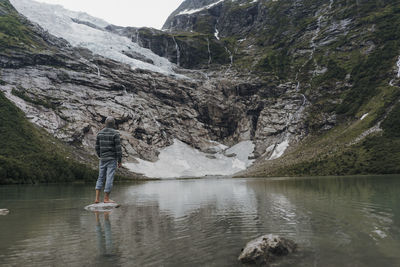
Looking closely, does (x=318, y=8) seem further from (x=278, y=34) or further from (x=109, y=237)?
(x=109, y=237)

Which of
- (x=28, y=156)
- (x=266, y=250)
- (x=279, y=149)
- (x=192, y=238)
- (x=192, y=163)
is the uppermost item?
(x=279, y=149)

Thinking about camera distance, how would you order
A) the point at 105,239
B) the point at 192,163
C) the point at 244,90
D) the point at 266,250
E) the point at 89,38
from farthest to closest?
1. the point at 89,38
2. the point at 244,90
3. the point at 192,163
4. the point at 105,239
5. the point at 266,250

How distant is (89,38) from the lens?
166 m

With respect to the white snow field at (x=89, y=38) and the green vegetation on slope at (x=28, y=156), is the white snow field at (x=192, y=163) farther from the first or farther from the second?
the white snow field at (x=89, y=38)

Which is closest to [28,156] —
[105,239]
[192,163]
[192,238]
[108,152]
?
[192,163]

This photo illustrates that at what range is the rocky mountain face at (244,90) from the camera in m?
103

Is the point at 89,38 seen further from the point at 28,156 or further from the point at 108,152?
the point at 108,152

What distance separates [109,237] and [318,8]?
671ft

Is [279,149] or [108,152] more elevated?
[279,149]

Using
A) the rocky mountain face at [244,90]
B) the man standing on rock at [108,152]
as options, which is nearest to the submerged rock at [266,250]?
the man standing on rock at [108,152]

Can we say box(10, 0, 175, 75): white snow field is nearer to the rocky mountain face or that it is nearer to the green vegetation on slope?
the rocky mountain face

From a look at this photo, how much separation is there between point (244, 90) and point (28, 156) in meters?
103

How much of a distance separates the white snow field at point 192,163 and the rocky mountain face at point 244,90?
173 inches

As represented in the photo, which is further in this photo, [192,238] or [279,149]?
[279,149]
